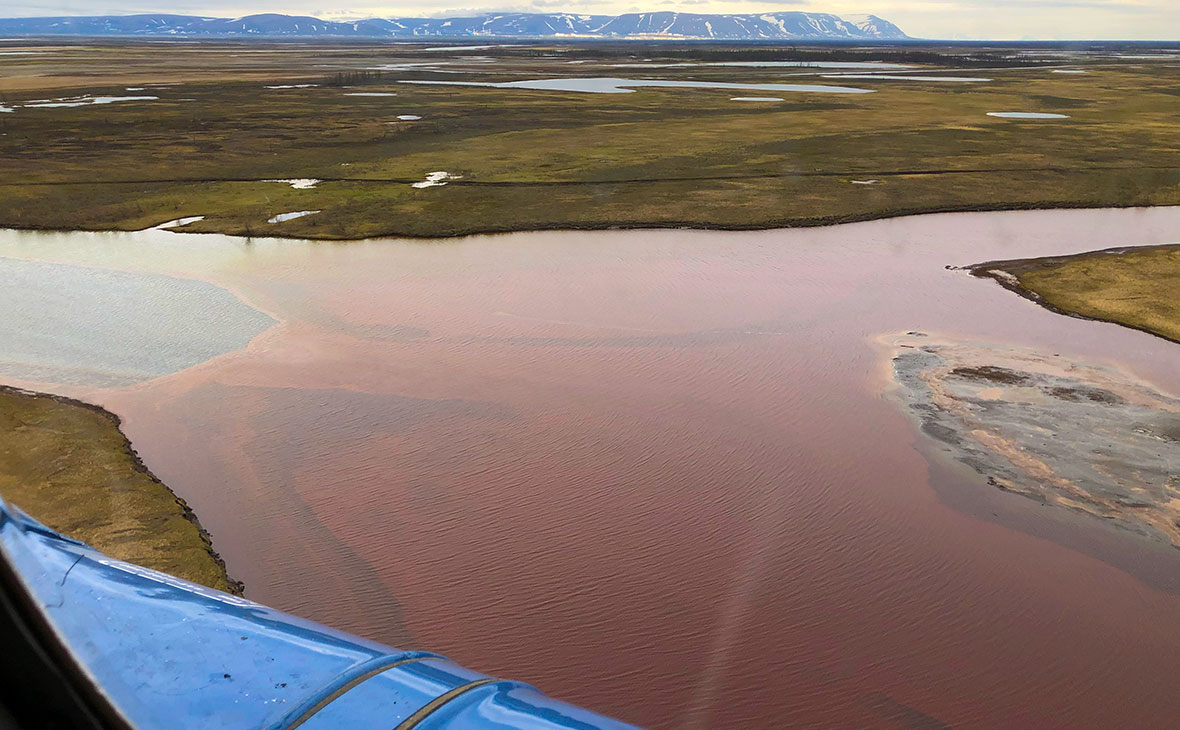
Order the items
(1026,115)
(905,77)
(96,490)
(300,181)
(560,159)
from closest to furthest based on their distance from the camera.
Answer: (96,490)
(300,181)
(560,159)
(1026,115)
(905,77)

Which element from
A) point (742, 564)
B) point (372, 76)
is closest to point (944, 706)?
point (742, 564)

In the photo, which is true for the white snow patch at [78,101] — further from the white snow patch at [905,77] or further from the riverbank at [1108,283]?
the white snow patch at [905,77]

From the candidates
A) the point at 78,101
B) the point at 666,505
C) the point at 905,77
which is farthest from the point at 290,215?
the point at 905,77

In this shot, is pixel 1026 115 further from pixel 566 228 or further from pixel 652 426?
pixel 652 426

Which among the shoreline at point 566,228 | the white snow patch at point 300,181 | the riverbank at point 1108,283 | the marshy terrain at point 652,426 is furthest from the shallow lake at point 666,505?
the white snow patch at point 300,181

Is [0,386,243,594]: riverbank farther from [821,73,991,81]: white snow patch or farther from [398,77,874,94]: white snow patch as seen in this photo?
[821,73,991,81]: white snow patch

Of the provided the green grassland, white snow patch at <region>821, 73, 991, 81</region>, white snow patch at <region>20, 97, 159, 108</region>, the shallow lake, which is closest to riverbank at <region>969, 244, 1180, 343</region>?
the shallow lake
